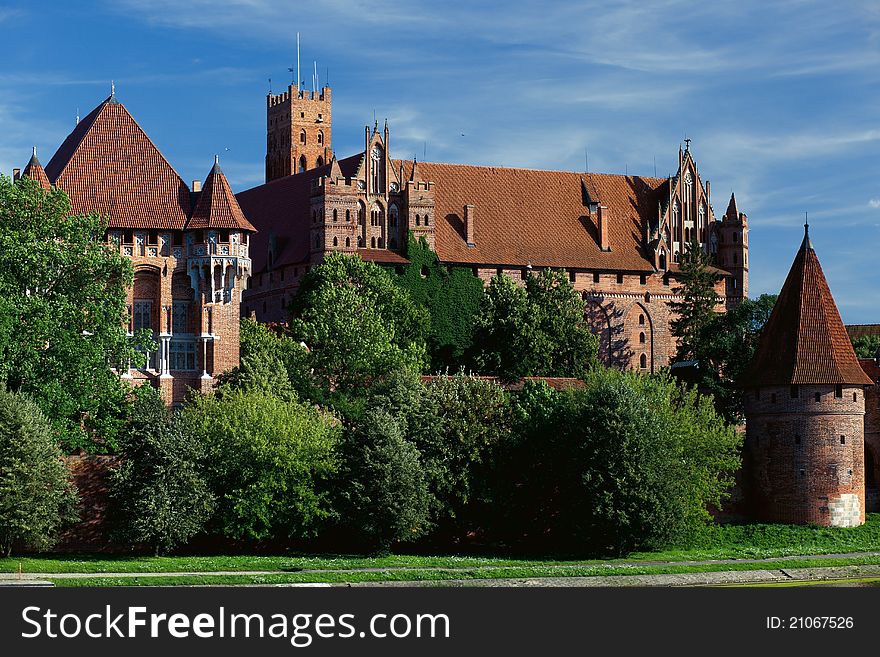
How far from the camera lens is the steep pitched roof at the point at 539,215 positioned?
106 metres

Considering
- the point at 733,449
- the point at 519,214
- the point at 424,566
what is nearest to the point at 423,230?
the point at 519,214

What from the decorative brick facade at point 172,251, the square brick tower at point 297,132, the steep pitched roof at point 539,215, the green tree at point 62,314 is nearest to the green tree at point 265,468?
the green tree at point 62,314

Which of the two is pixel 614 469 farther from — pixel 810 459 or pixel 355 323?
pixel 355 323

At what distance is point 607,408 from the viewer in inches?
2491

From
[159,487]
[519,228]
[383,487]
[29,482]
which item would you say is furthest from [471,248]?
[29,482]

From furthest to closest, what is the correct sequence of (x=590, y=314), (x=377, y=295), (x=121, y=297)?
(x=590, y=314) → (x=377, y=295) → (x=121, y=297)

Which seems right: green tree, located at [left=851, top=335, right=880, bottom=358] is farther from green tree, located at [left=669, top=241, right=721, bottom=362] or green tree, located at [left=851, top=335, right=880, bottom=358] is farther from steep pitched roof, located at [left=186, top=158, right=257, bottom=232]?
steep pitched roof, located at [left=186, top=158, right=257, bottom=232]

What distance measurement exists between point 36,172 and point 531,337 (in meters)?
24.3

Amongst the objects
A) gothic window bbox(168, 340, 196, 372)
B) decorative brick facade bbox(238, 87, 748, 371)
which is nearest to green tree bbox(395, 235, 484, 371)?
decorative brick facade bbox(238, 87, 748, 371)

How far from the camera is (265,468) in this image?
62031 mm

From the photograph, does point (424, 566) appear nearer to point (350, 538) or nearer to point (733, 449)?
point (350, 538)

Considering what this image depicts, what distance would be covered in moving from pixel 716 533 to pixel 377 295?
2683 centimetres

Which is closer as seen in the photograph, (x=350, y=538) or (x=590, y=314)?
(x=350, y=538)

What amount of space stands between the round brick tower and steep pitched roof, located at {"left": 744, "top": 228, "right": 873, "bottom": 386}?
0.04 meters
